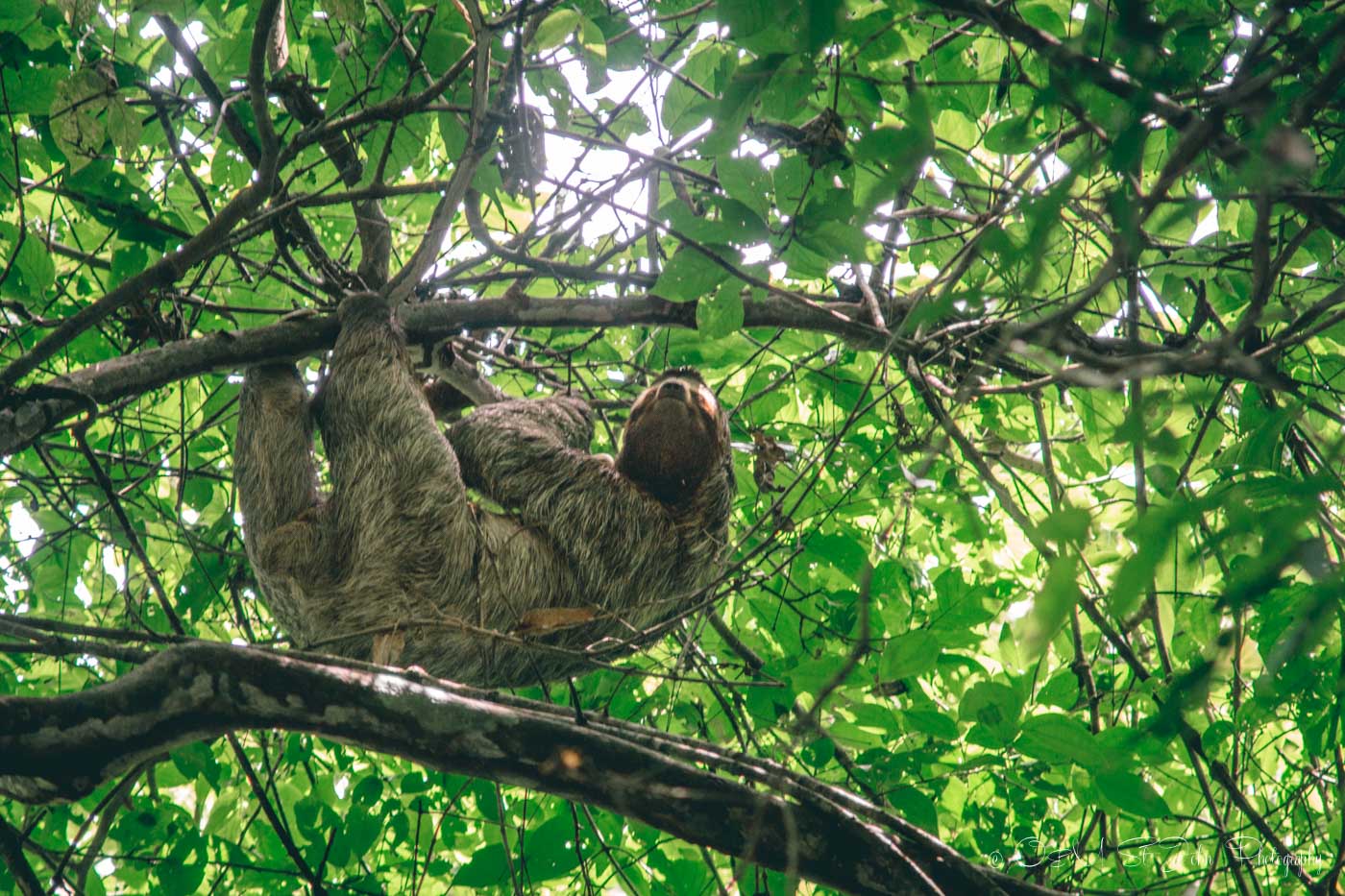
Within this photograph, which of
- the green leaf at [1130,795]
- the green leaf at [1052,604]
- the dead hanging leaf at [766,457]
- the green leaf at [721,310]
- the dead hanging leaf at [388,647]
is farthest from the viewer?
the dead hanging leaf at [766,457]

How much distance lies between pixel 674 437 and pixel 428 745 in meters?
3.86

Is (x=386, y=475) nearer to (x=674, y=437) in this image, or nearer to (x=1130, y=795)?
(x=674, y=437)

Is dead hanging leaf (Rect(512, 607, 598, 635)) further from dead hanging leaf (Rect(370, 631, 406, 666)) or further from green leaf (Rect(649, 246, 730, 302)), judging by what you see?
green leaf (Rect(649, 246, 730, 302))

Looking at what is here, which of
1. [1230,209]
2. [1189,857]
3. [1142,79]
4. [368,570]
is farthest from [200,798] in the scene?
[1230,209]

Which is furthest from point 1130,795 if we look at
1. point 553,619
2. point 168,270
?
point 168,270

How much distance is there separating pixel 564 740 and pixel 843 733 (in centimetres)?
248

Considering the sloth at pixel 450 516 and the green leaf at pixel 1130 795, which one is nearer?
the green leaf at pixel 1130 795

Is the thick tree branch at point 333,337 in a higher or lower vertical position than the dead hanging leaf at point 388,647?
higher

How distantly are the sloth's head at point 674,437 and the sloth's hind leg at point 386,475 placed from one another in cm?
144

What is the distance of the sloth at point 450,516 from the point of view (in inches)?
274

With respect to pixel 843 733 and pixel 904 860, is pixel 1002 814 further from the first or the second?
pixel 904 860

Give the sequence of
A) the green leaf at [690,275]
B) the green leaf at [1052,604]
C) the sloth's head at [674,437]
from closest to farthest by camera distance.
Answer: the green leaf at [1052,604]
the green leaf at [690,275]
the sloth's head at [674,437]

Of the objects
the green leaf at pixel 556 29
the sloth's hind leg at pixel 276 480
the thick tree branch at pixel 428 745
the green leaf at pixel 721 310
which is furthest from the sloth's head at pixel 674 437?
the thick tree branch at pixel 428 745

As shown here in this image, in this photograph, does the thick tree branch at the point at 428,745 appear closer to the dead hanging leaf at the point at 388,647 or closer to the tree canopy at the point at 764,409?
the tree canopy at the point at 764,409
